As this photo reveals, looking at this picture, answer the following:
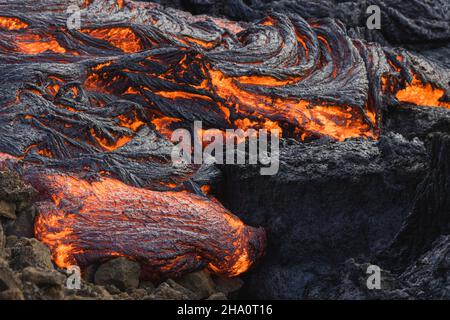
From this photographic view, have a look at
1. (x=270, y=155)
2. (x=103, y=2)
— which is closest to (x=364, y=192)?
(x=270, y=155)

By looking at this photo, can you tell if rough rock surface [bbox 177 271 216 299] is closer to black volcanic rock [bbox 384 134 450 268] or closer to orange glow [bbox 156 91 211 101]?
black volcanic rock [bbox 384 134 450 268]

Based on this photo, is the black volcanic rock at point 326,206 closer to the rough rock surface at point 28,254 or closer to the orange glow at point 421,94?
the rough rock surface at point 28,254

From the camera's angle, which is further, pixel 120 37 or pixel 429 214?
pixel 120 37

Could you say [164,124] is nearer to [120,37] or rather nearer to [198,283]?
[120,37]

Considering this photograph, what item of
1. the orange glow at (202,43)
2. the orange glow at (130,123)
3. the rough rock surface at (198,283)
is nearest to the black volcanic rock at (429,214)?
the rough rock surface at (198,283)

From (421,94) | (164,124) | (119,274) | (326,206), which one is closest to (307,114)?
(164,124)
